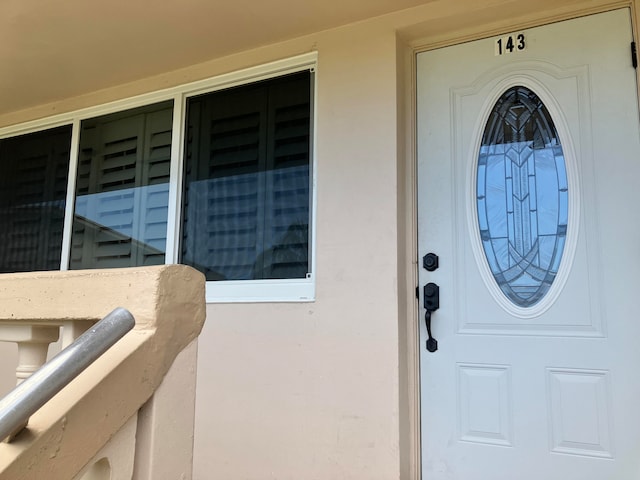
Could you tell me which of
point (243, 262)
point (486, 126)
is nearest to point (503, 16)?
point (486, 126)

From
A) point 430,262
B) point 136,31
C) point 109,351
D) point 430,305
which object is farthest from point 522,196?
point 136,31

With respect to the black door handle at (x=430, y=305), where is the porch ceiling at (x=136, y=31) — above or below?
above

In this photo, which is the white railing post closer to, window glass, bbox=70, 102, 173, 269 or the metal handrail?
the metal handrail

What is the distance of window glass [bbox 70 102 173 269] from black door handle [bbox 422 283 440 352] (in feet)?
4.70

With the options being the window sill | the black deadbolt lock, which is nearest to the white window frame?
the window sill

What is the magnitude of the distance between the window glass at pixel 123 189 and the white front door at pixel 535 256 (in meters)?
1.49

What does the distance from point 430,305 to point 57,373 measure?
5.45 feet

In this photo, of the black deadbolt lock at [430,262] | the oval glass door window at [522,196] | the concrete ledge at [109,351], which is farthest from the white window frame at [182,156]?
the concrete ledge at [109,351]

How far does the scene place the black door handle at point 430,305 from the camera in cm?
208

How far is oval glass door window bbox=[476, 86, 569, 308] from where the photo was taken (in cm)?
196

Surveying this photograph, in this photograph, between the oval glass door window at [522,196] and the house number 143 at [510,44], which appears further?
the house number 143 at [510,44]

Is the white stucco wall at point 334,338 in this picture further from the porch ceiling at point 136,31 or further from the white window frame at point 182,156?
the porch ceiling at point 136,31

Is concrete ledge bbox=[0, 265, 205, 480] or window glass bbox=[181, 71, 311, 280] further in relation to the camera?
window glass bbox=[181, 71, 311, 280]

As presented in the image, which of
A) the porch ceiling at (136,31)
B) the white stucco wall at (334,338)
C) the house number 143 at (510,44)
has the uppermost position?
the porch ceiling at (136,31)
